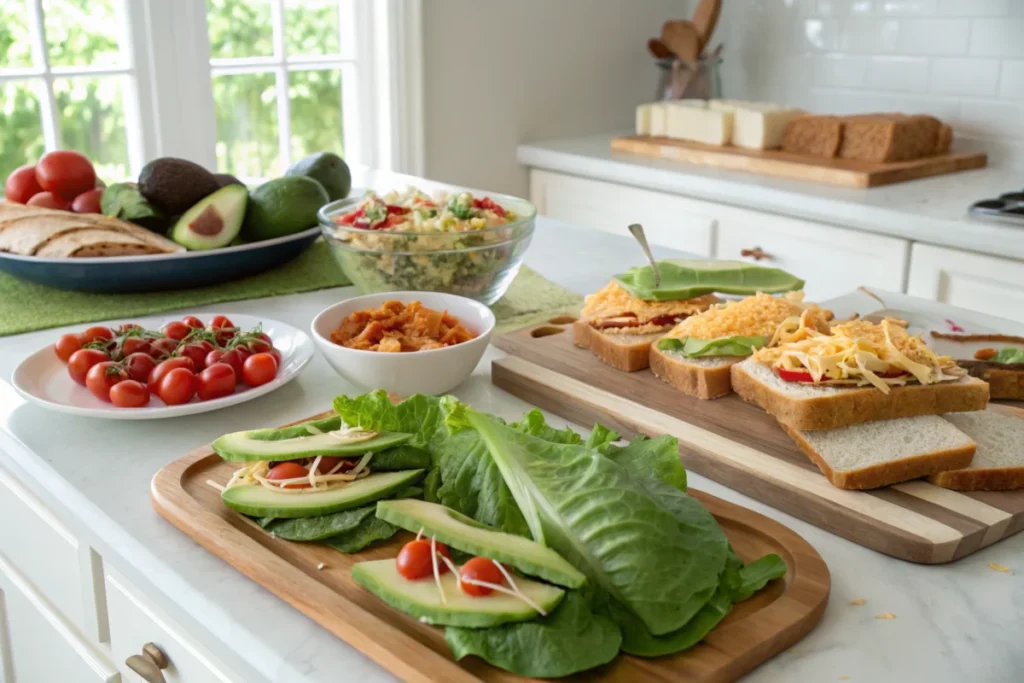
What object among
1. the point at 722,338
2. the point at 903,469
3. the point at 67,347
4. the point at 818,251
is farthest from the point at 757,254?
the point at 67,347

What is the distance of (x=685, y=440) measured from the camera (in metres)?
1.10

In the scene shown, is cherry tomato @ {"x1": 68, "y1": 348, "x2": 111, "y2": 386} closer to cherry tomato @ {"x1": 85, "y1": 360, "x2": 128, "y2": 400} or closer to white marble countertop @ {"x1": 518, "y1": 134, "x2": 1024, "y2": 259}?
cherry tomato @ {"x1": 85, "y1": 360, "x2": 128, "y2": 400}

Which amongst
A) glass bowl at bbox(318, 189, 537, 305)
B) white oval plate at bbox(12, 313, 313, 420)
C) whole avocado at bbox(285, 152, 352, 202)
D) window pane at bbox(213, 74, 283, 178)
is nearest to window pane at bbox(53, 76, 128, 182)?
window pane at bbox(213, 74, 283, 178)

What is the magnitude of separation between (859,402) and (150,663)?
2.53 feet

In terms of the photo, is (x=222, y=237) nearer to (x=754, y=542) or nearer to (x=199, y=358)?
(x=199, y=358)

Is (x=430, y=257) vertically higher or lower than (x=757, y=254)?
higher

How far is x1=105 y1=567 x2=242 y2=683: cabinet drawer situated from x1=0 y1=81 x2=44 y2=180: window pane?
6.24 ft

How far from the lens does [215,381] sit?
3.89ft

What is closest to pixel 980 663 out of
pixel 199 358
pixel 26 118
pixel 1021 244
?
pixel 199 358

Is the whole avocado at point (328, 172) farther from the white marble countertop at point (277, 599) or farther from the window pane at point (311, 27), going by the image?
the window pane at point (311, 27)

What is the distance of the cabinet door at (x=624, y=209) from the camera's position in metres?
2.82

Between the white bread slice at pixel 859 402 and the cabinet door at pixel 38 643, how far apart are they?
0.78m

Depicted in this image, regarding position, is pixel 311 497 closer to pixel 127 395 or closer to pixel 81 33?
pixel 127 395

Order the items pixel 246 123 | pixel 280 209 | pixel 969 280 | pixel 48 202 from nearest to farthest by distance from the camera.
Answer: pixel 280 209, pixel 48 202, pixel 969 280, pixel 246 123
